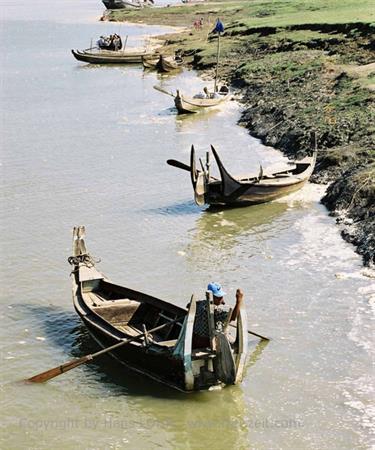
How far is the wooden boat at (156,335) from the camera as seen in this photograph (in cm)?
1355

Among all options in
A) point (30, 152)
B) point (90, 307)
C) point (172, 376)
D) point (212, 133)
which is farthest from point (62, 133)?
point (172, 376)

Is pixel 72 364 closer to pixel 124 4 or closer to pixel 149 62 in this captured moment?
pixel 149 62

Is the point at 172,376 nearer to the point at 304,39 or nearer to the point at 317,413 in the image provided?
the point at 317,413

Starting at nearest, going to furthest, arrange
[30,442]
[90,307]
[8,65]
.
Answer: [30,442] → [90,307] → [8,65]

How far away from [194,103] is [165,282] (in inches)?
820

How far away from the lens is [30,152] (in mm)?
31641

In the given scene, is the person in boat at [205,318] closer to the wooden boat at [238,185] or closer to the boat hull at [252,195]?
the wooden boat at [238,185]

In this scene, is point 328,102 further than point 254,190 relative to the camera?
Yes

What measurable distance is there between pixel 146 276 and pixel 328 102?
16.8m

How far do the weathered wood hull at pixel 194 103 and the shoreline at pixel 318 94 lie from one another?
157cm

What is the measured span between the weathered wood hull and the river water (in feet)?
2.15

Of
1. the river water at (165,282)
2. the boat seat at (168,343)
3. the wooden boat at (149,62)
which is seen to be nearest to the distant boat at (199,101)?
the river water at (165,282)

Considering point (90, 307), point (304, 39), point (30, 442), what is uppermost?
point (304, 39)

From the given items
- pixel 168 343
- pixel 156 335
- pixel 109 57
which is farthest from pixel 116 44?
pixel 168 343
